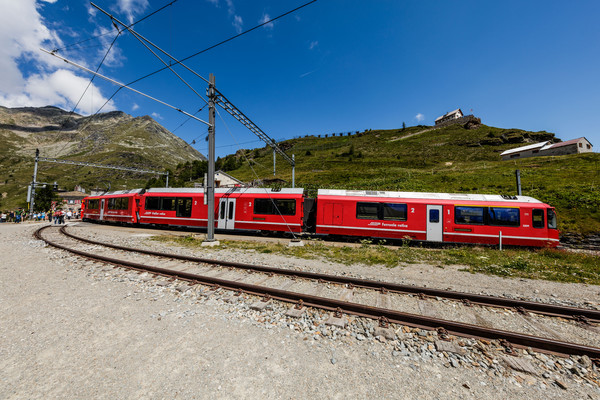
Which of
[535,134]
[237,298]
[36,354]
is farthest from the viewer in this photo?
[535,134]

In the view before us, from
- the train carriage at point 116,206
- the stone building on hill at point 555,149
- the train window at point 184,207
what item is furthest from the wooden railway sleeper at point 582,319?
the stone building on hill at point 555,149

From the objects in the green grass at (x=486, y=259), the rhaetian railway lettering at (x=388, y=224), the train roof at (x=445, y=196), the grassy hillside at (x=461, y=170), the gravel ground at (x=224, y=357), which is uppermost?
the grassy hillside at (x=461, y=170)

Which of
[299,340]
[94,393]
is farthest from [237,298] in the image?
[94,393]

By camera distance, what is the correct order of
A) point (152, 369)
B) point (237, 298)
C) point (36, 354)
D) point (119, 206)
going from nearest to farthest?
point (152, 369)
point (36, 354)
point (237, 298)
point (119, 206)

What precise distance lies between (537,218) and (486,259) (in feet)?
18.9

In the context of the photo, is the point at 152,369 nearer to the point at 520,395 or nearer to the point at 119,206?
the point at 520,395

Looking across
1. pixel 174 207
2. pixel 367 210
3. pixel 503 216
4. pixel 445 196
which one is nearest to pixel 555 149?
pixel 503 216

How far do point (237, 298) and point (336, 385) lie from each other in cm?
330

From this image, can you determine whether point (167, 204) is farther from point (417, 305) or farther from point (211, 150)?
point (417, 305)

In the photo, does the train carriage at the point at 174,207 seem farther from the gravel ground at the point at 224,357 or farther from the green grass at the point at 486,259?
the gravel ground at the point at 224,357

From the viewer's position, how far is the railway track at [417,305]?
4168 mm

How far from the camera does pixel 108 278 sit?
287 inches

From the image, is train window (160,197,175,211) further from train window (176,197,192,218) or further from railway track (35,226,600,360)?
railway track (35,226,600,360)

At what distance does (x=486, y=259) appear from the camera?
10.6m
